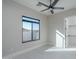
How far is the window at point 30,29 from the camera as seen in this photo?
16.3ft

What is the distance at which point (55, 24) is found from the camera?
771cm

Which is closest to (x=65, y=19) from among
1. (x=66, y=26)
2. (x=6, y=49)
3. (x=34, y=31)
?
(x=66, y=26)

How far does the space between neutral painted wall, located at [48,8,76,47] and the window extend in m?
1.70

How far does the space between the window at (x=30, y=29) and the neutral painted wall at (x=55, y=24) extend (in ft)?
5.59

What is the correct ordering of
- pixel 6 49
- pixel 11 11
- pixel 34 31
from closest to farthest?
1. pixel 6 49
2. pixel 11 11
3. pixel 34 31

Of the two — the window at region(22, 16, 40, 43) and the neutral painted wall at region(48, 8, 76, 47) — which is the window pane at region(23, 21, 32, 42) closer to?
the window at region(22, 16, 40, 43)

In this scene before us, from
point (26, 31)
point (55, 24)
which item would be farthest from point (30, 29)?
point (55, 24)

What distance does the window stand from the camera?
4977 mm

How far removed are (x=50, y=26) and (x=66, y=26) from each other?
129 centimetres

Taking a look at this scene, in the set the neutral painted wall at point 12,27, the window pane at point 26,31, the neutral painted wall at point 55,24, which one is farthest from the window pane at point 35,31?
the neutral painted wall at point 55,24

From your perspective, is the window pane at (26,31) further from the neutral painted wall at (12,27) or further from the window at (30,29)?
the neutral painted wall at (12,27)

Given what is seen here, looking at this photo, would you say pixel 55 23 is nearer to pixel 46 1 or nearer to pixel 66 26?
pixel 66 26

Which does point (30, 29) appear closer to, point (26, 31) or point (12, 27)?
point (26, 31)

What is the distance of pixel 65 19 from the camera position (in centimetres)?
740
